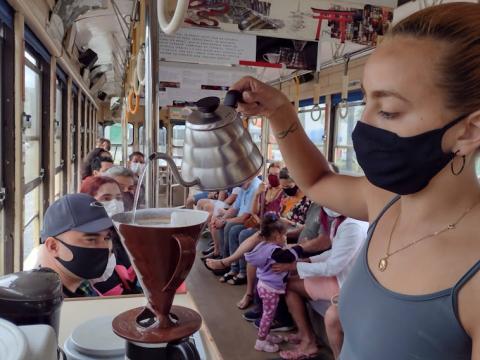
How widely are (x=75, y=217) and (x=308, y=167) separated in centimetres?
94

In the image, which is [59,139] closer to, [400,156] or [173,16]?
[173,16]

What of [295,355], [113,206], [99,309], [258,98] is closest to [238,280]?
[295,355]

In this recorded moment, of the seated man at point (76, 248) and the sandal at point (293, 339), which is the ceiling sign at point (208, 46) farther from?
the sandal at point (293, 339)

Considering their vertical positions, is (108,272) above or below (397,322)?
below

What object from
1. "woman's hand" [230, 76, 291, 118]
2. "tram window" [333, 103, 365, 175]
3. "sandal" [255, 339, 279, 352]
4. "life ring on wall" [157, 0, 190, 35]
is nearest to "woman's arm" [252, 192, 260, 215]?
"tram window" [333, 103, 365, 175]

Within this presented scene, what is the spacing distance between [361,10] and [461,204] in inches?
92.8

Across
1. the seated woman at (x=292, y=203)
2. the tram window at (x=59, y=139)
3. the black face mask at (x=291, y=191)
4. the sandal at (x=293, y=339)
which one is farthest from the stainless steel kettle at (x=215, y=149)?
the tram window at (x=59, y=139)

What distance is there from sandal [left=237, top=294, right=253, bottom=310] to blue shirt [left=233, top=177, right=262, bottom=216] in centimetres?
143

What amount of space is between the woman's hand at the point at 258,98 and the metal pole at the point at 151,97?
191 millimetres

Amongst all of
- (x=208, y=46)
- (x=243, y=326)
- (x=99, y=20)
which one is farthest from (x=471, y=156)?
(x=99, y=20)

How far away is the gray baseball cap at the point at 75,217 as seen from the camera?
1.64 metres

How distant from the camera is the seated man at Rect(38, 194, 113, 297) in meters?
1.60

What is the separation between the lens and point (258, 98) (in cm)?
112

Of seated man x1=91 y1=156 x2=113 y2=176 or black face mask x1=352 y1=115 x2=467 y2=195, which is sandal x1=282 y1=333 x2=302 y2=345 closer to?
seated man x1=91 y1=156 x2=113 y2=176
